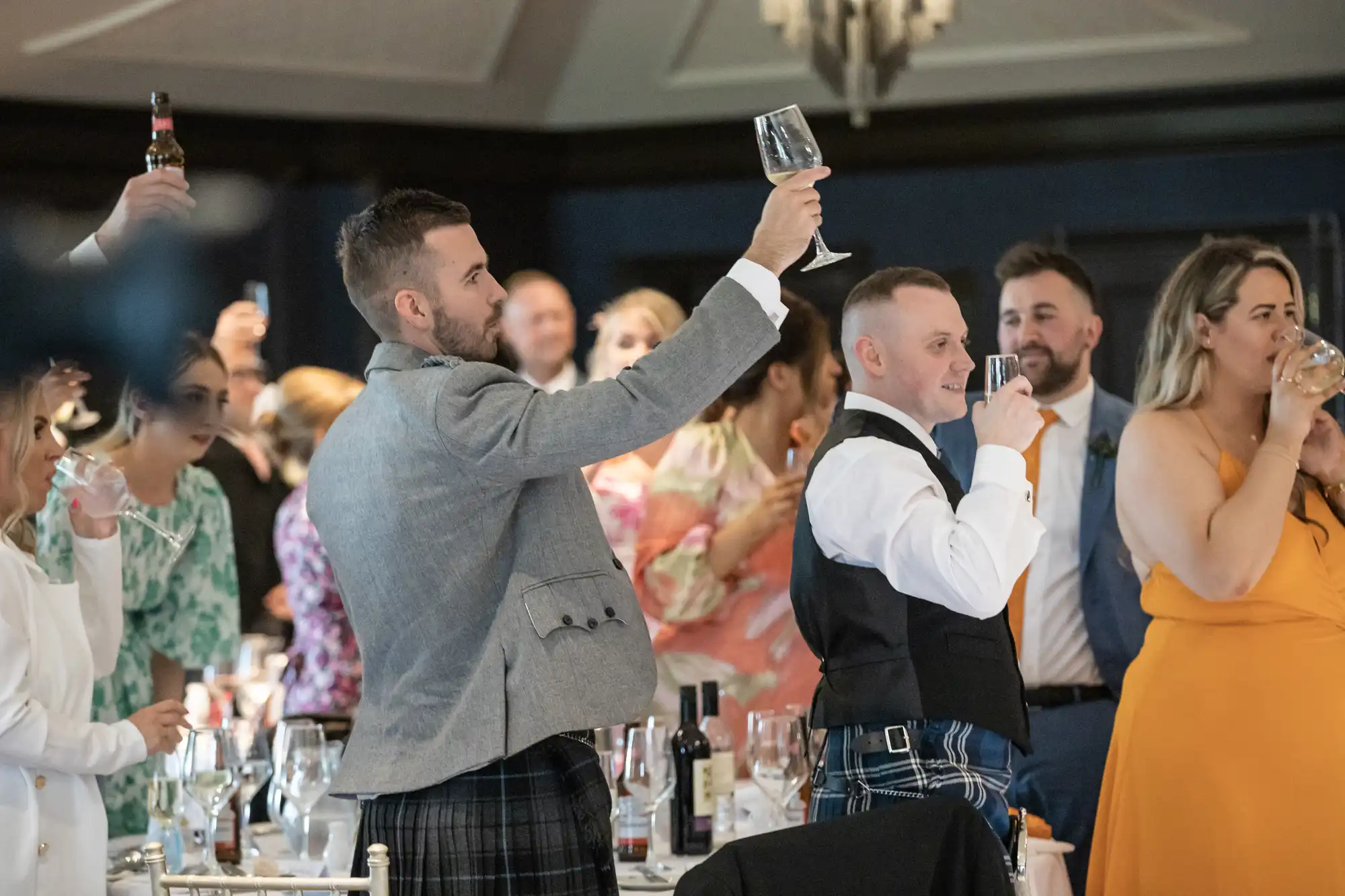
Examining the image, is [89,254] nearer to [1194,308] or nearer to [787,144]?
[787,144]

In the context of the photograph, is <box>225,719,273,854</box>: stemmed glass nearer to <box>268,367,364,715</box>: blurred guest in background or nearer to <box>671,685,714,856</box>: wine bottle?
<box>671,685,714,856</box>: wine bottle

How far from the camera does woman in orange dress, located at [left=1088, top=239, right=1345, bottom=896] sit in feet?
8.18

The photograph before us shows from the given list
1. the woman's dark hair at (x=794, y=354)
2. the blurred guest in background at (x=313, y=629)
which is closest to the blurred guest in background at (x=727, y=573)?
the woman's dark hair at (x=794, y=354)

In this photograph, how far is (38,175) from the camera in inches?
212

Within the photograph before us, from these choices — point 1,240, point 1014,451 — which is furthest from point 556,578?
point 1,240

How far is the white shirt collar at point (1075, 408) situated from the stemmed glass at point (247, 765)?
200cm

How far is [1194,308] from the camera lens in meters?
2.77

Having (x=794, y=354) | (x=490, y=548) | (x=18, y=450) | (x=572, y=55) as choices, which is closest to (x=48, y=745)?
(x=18, y=450)

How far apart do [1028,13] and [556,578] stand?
4.20m

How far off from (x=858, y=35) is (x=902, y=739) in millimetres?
3933

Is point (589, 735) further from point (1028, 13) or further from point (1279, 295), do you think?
point (1028, 13)

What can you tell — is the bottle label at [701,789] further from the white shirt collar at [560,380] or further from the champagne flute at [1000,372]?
the white shirt collar at [560,380]

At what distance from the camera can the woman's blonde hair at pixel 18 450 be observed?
100.0 inches

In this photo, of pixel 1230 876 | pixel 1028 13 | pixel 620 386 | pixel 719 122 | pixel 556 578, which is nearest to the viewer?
pixel 620 386
